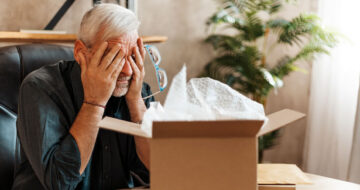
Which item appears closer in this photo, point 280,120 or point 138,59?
point 280,120

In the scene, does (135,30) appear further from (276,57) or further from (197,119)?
(276,57)

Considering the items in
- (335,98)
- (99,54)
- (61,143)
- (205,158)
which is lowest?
(335,98)

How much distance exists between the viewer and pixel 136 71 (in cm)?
124

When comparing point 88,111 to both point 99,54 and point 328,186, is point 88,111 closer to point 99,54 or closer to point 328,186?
point 99,54

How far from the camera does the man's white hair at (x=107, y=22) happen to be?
120cm

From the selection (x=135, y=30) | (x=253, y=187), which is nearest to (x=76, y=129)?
(x=135, y=30)

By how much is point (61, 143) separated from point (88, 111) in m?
0.12

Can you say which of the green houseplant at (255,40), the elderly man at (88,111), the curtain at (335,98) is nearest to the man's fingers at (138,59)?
the elderly man at (88,111)

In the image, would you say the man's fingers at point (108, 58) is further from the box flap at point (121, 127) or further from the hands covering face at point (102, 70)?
the box flap at point (121, 127)

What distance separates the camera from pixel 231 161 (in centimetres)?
67

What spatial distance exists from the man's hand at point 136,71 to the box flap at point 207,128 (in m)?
0.61

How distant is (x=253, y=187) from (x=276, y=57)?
2473mm

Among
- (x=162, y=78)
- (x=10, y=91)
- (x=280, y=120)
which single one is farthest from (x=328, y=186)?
(x=10, y=91)

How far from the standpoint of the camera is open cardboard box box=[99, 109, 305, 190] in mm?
→ 651
